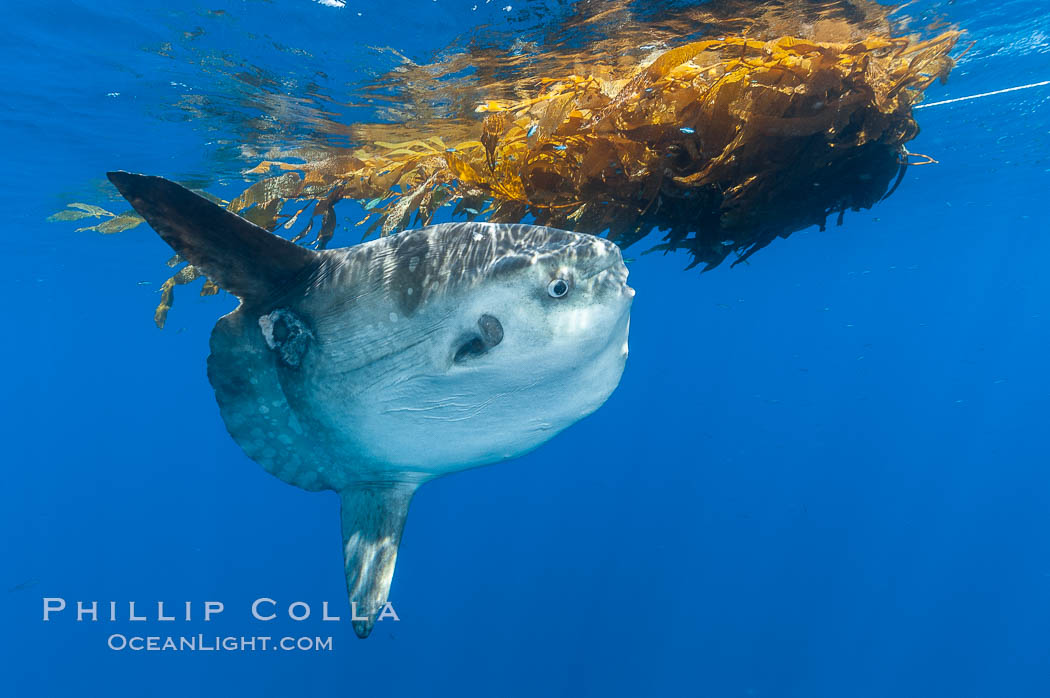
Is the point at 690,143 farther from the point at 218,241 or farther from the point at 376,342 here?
the point at 218,241

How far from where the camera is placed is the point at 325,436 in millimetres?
2686

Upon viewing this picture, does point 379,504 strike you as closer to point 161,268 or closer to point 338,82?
point 338,82

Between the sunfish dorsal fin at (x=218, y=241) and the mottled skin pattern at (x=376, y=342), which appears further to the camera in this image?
the mottled skin pattern at (x=376, y=342)

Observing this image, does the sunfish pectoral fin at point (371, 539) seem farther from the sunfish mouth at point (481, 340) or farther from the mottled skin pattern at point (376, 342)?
the sunfish mouth at point (481, 340)

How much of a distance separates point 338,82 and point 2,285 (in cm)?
3053

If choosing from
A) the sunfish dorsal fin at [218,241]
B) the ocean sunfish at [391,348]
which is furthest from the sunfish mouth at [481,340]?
the sunfish dorsal fin at [218,241]

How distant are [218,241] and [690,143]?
9.95 feet

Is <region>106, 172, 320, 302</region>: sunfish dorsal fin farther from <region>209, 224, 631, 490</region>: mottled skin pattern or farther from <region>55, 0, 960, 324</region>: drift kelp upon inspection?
<region>55, 0, 960, 324</region>: drift kelp

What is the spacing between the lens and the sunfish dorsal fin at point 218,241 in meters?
2.04

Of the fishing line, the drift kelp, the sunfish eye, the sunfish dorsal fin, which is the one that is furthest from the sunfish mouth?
the fishing line

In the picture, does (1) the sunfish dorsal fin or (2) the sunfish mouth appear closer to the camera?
(1) the sunfish dorsal fin

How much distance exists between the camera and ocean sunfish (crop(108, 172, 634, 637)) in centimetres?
212

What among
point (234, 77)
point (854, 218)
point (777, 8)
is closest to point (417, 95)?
point (234, 77)

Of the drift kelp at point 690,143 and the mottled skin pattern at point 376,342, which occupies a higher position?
the drift kelp at point 690,143
